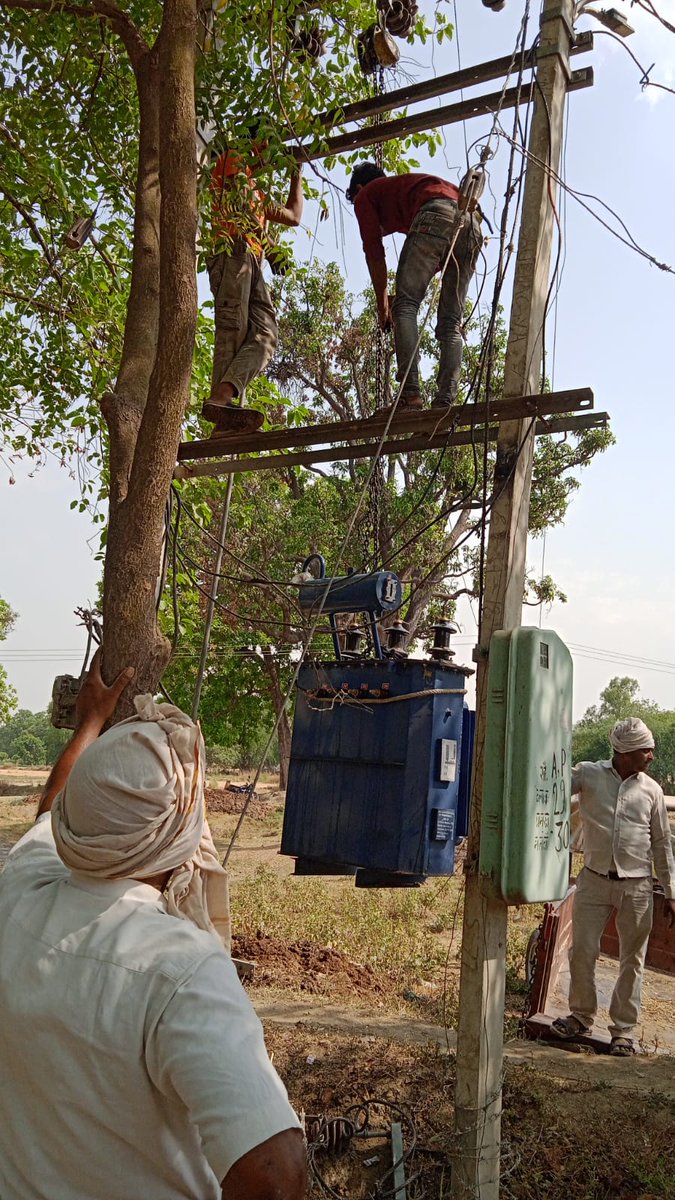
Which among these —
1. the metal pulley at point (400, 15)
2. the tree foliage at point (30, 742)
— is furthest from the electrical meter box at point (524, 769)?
the tree foliage at point (30, 742)

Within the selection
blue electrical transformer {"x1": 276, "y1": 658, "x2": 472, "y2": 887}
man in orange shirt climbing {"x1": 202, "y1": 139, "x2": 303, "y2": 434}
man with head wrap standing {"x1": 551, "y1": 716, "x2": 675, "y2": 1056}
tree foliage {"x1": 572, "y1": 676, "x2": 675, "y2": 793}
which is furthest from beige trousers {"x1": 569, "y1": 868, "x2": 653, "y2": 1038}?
tree foliage {"x1": 572, "y1": 676, "x2": 675, "y2": 793}

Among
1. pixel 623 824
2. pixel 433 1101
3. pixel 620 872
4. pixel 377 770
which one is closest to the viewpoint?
pixel 377 770

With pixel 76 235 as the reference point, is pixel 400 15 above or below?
above

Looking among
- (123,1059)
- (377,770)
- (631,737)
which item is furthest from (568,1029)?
(123,1059)

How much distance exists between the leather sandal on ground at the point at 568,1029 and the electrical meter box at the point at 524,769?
2.88m

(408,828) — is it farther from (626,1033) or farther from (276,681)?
(276,681)

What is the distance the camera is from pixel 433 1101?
439cm

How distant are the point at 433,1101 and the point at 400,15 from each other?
19.1 feet

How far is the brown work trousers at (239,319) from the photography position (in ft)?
15.5

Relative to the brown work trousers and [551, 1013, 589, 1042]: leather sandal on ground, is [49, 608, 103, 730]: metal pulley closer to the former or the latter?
the brown work trousers

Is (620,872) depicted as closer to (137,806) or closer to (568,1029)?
(568,1029)

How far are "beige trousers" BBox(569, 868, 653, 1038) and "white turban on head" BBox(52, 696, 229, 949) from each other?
495cm

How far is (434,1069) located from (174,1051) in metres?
4.06

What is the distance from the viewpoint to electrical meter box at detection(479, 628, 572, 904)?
3152 millimetres
